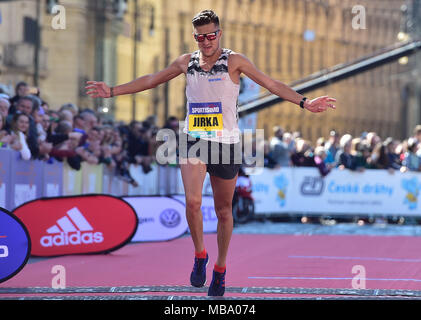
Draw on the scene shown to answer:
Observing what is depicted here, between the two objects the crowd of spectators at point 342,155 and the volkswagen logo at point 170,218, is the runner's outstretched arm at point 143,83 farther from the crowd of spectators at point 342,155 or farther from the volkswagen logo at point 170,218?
the crowd of spectators at point 342,155

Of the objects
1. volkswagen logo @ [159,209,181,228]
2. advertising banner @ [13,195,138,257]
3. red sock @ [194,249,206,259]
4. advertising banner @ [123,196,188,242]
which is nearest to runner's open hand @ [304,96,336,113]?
red sock @ [194,249,206,259]

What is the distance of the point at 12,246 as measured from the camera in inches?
352

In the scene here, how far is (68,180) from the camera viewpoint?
14336 millimetres

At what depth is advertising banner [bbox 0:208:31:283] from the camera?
29.2ft

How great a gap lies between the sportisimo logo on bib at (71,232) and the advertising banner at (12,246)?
2909 millimetres

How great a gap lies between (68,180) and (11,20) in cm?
2705

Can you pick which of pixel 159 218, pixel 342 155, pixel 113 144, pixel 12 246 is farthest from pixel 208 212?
pixel 12 246

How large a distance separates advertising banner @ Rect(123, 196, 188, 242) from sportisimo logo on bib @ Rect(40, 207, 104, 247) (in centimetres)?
188

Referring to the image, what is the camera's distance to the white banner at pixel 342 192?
2241 centimetres

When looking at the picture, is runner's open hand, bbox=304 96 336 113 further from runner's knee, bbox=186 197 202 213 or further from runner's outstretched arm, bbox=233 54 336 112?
runner's knee, bbox=186 197 202 213

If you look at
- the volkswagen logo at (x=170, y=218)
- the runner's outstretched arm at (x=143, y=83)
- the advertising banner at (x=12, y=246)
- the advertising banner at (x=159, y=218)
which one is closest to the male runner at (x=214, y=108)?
the runner's outstretched arm at (x=143, y=83)

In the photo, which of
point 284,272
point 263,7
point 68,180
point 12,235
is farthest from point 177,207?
point 263,7

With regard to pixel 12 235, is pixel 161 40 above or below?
above
